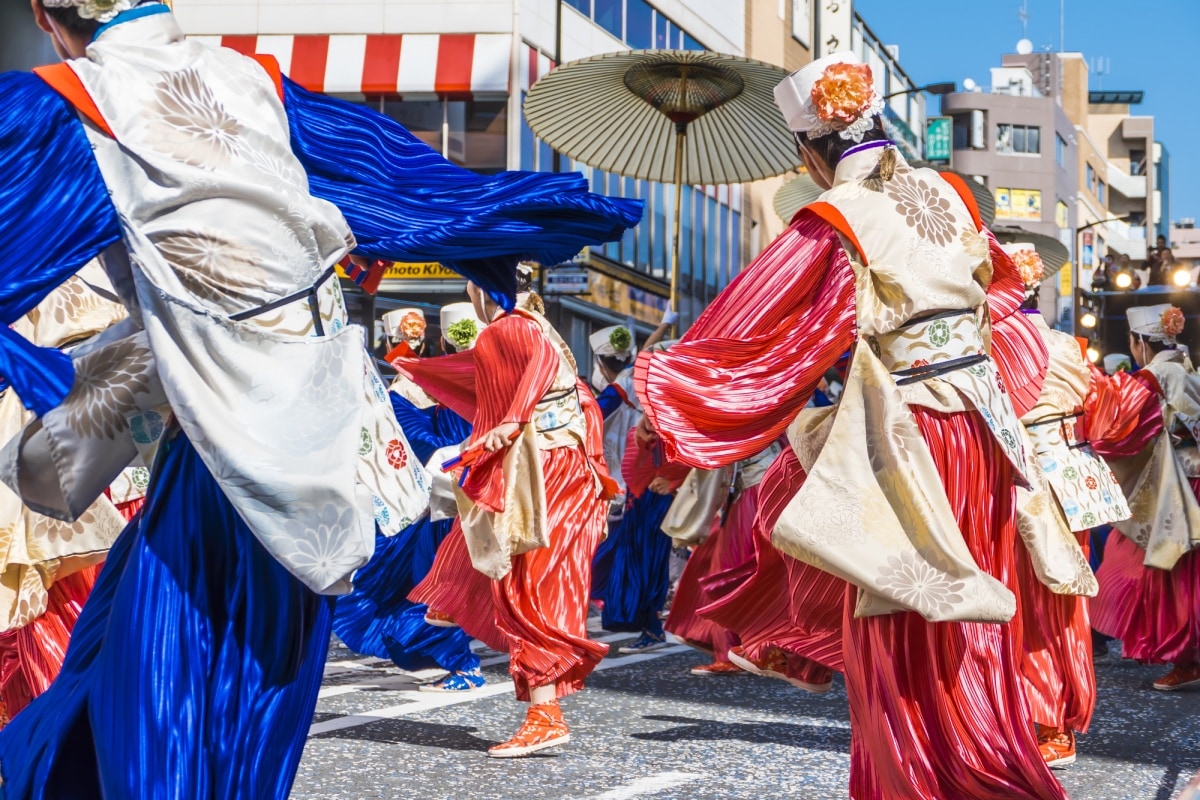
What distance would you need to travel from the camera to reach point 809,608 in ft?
→ 15.5

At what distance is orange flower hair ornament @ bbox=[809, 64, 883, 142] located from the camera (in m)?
4.25

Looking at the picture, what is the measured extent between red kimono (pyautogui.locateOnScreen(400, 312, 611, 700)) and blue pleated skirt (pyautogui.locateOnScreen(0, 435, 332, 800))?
3.15 meters

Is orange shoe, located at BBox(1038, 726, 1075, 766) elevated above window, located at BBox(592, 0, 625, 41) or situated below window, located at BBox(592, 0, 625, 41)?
below

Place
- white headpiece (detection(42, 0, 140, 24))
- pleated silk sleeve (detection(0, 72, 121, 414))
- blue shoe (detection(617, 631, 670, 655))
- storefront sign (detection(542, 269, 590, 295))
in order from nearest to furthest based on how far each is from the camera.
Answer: pleated silk sleeve (detection(0, 72, 121, 414)), white headpiece (detection(42, 0, 140, 24)), blue shoe (detection(617, 631, 670, 655)), storefront sign (detection(542, 269, 590, 295))

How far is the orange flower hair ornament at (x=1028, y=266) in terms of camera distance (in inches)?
242

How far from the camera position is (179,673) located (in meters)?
2.97

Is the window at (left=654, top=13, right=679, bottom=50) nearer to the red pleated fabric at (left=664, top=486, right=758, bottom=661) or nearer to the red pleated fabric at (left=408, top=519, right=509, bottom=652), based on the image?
the red pleated fabric at (left=664, top=486, right=758, bottom=661)

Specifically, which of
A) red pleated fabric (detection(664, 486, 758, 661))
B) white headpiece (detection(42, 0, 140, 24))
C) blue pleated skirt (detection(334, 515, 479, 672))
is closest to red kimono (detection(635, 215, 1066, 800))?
white headpiece (detection(42, 0, 140, 24))

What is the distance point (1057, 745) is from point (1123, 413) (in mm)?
3045

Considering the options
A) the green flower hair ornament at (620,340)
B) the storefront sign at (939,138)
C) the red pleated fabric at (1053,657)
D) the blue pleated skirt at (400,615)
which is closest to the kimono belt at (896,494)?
the red pleated fabric at (1053,657)

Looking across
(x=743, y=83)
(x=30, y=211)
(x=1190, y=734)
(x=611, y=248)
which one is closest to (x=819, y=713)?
(x=1190, y=734)

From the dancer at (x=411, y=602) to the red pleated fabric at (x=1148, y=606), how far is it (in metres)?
3.31

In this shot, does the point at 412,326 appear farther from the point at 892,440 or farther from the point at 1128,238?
the point at 1128,238

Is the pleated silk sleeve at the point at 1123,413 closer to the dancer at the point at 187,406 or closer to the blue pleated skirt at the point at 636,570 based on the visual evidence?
the blue pleated skirt at the point at 636,570
